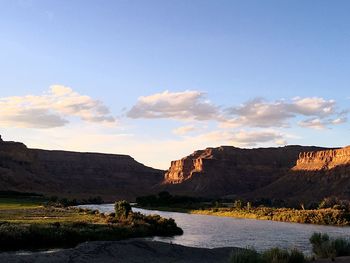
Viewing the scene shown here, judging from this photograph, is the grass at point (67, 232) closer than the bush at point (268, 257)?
No

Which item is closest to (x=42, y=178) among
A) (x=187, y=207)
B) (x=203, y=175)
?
(x=203, y=175)

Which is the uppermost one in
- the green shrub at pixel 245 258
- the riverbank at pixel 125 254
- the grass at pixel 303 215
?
the grass at pixel 303 215

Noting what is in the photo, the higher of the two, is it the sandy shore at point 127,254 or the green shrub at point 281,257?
the green shrub at point 281,257

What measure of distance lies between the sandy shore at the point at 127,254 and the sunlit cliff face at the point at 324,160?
11704cm

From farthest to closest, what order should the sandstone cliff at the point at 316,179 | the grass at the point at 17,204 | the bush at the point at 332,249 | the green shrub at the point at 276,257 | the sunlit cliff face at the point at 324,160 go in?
the sunlit cliff face at the point at 324,160, the sandstone cliff at the point at 316,179, the grass at the point at 17,204, the bush at the point at 332,249, the green shrub at the point at 276,257

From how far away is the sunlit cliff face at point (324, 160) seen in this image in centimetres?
14791

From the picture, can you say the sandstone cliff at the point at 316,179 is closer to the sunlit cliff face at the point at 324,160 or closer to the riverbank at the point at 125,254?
the sunlit cliff face at the point at 324,160

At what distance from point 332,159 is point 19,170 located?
10085cm

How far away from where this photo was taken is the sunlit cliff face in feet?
485

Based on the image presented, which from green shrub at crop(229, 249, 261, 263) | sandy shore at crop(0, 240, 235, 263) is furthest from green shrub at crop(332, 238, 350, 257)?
sandy shore at crop(0, 240, 235, 263)

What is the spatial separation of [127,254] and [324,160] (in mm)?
136397

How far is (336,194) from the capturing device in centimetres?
12306

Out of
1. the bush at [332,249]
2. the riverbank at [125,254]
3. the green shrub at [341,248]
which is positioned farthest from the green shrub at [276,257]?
the riverbank at [125,254]

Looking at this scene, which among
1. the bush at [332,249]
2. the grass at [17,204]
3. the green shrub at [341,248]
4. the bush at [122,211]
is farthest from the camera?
the grass at [17,204]
